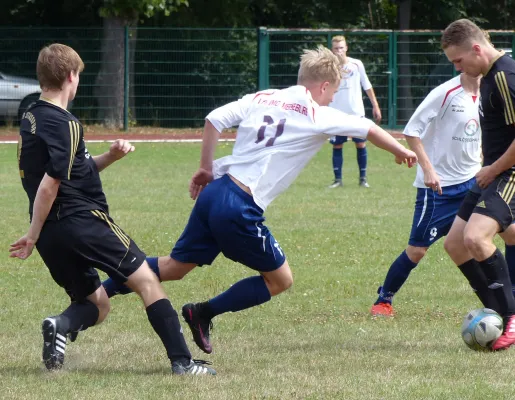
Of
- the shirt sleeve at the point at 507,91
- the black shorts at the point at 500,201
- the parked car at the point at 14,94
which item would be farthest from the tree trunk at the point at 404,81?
the shirt sleeve at the point at 507,91

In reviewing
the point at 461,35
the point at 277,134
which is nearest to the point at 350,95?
the point at 461,35

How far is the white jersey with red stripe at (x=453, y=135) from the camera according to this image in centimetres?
708

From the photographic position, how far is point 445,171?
7238mm

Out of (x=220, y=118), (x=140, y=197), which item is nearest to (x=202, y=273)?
(x=220, y=118)

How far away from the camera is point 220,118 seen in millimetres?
5680

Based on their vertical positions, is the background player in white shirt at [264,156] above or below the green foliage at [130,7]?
below

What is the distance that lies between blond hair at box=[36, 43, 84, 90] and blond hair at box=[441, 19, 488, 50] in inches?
87.2

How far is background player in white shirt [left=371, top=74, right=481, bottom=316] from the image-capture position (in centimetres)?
712

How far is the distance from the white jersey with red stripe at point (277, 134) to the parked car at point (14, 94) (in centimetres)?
1896

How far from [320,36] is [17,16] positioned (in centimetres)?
867

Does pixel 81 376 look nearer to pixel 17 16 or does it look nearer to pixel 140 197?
pixel 140 197

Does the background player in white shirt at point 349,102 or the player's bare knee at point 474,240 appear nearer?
the player's bare knee at point 474,240

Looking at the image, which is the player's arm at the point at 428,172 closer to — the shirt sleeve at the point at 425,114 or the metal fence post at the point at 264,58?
the shirt sleeve at the point at 425,114

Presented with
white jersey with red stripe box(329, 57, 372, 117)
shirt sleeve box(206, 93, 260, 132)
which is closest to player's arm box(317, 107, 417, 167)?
shirt sleeve box(206, 93, 260, 132)
